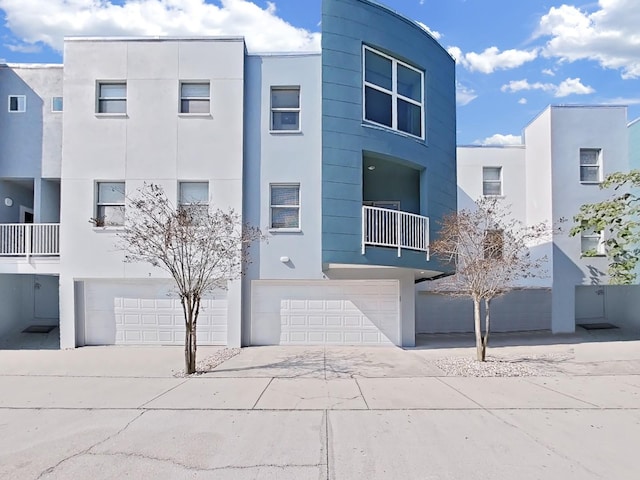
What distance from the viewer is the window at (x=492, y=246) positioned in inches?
373

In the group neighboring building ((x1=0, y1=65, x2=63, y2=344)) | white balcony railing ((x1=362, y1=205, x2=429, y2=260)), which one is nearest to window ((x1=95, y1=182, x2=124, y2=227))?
neighboring building ((x1=0, y1=65, x2=63, y2=344))

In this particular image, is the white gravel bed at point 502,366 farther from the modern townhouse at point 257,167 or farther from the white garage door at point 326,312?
the modern townhouse at point 257,167

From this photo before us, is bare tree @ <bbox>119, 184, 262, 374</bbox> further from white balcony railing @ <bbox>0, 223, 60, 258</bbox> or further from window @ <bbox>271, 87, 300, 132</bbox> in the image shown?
white balcony railing @ <bbox>0, 223, 60, 258</bbox>

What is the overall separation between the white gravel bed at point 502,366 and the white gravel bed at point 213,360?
5089mm

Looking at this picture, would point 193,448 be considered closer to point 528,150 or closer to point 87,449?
point 87,449

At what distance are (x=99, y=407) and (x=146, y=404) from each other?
2.20 feet

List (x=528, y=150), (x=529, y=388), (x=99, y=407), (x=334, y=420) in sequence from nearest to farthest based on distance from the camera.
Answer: (x=334, y=420) → (x=99, y=407) → (x=529, y=388) → (x=528, y=150)

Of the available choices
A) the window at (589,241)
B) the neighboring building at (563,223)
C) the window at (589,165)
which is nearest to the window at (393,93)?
the neighboring building at (563,223)

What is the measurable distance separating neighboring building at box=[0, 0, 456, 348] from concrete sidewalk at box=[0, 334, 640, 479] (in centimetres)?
253

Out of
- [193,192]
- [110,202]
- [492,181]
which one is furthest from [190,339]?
[492,181]

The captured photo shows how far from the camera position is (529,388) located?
736 centimetres

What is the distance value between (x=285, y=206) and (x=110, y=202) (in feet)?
16.6

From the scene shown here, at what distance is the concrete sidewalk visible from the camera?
424 centimetres

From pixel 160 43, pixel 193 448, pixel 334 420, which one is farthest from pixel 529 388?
pixel 160 43
